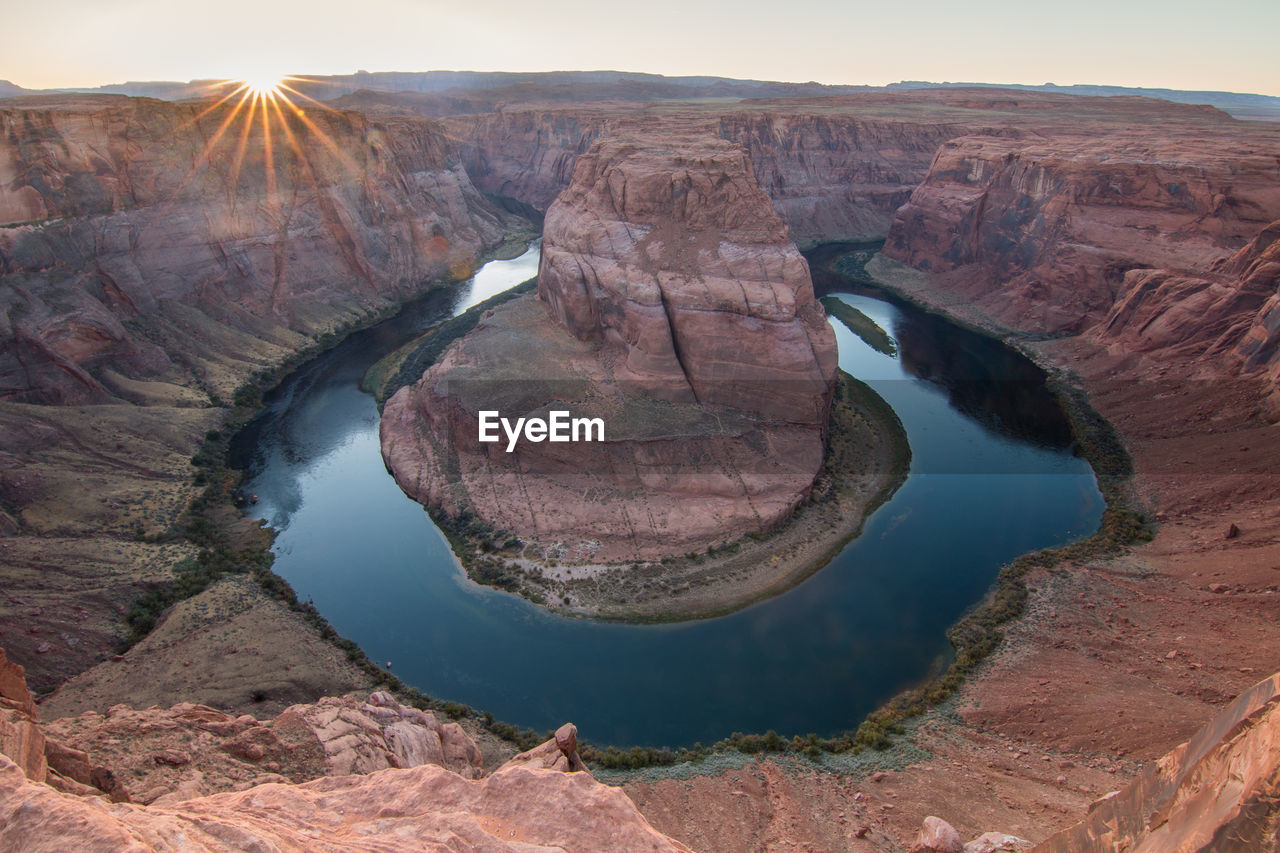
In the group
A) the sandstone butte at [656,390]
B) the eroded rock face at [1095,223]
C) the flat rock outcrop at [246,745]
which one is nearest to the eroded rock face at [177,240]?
the sandstone butte at [656,390]

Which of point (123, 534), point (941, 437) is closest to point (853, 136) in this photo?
point (941, 437)

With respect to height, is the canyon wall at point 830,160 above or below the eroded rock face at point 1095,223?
above

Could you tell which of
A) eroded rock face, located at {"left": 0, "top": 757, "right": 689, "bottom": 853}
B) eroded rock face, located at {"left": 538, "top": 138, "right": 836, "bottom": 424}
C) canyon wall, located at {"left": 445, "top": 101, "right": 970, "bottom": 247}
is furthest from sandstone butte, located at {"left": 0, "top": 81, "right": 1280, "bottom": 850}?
eroded rock face, located at {"left": 538, "top": 138, "right": 836, "bottom": 424}

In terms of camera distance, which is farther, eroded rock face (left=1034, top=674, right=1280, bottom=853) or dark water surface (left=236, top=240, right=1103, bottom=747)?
dark water surface (left=236, top=240, right=1103, bottom=747)

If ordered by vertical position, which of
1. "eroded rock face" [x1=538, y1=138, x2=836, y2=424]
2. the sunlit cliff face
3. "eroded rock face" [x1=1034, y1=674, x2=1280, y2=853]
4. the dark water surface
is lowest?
the dark water surface

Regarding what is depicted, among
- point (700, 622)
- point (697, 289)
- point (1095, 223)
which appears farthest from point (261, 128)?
point (1095, 223)

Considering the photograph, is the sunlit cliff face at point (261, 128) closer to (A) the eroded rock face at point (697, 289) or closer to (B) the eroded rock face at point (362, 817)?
(A) the eroded rock face at point (697, 289)

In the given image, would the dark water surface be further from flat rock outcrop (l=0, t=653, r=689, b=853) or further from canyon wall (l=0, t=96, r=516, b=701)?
flat rock outcrop (l=0, t=653, r=689, b=853)
